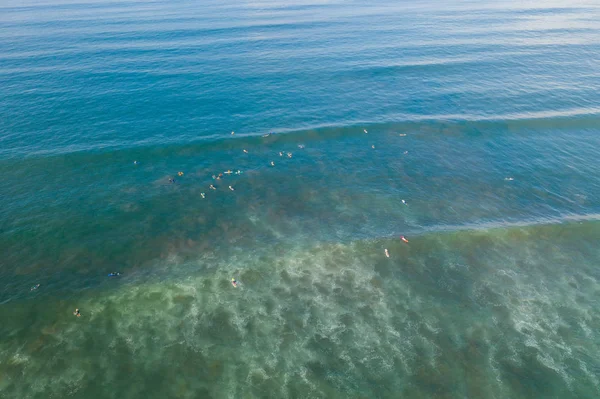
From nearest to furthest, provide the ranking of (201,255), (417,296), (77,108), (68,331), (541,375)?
(541,375), (68,331), (417,296), (201,255), (77,108)

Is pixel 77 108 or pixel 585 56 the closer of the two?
pixel 77 108

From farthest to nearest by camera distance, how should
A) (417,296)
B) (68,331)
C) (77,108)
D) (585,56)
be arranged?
(585,56) → (77,108) → (417,296) → (68,331)

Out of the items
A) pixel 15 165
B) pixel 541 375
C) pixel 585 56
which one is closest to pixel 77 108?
pixel 15 165

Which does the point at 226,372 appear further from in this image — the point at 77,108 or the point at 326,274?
the point at 77,108

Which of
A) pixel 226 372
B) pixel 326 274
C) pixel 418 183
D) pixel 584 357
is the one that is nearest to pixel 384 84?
pixel 418 183

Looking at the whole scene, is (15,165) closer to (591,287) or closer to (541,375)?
(541,375)

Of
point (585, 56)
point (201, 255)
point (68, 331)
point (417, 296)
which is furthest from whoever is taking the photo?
point (585, 56)
